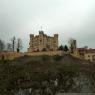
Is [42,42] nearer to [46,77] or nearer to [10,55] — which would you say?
[10,55]

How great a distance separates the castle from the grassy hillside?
73.5 feet

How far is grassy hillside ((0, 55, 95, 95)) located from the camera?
74.9m

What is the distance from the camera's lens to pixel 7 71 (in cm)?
8362

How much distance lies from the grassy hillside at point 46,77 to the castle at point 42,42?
2241 centimetres

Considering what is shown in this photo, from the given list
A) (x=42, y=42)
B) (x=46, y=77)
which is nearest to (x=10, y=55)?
(x=42, y=42)

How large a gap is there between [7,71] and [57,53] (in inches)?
655

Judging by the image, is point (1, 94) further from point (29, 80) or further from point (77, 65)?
point (77, 65)

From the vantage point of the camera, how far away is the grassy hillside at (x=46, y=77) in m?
74.9

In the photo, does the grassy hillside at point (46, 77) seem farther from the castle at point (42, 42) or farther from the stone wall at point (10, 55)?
the castle at point (42, 42)

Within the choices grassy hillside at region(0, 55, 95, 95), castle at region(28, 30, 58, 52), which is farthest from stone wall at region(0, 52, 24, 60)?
castle at region(28, 30, 58, 52)

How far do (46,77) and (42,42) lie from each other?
3477 centimetres

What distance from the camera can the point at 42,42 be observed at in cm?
11212

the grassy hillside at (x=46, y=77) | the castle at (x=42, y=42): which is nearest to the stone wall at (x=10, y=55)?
the grassy hillside at (x=46, y=77)

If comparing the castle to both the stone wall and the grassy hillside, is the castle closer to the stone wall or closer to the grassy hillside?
the stone wall
